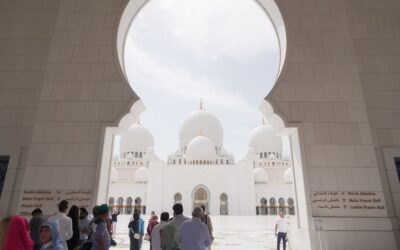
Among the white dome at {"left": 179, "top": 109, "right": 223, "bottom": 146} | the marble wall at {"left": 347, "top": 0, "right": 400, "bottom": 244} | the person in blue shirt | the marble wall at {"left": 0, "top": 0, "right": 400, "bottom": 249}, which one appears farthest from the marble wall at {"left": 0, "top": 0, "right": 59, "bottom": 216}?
the white dome at {"left": 179, "top": 109, "right": 223, "bottom": 146}

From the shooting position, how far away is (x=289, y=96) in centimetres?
419

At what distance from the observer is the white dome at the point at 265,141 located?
91.9ft

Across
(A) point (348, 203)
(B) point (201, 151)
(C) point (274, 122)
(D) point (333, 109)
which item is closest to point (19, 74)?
(C) point (274, 122)

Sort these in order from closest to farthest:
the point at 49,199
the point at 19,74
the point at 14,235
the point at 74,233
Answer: the point at 14,235, the point at 74,233, the point at 49,199, the point at 19,74

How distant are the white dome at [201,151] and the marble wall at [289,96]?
1896 cm

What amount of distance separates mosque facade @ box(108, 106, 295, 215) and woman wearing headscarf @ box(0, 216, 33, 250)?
772 inches

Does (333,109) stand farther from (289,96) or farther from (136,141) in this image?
(136,141)

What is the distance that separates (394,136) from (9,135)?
594 centimetres

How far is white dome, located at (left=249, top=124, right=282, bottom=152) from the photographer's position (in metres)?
28.0

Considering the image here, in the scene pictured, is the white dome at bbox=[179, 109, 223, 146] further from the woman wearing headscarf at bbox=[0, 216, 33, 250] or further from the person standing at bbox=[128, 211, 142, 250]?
the woman wearing headscarf at bbox=[0, 216, 33, 250]

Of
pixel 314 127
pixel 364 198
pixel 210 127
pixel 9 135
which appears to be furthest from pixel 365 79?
pixel 210 127

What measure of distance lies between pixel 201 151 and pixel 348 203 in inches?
774

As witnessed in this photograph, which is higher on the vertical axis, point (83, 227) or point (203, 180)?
Answer: point (203, 180)

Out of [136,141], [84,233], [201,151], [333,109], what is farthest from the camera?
[136,141]
